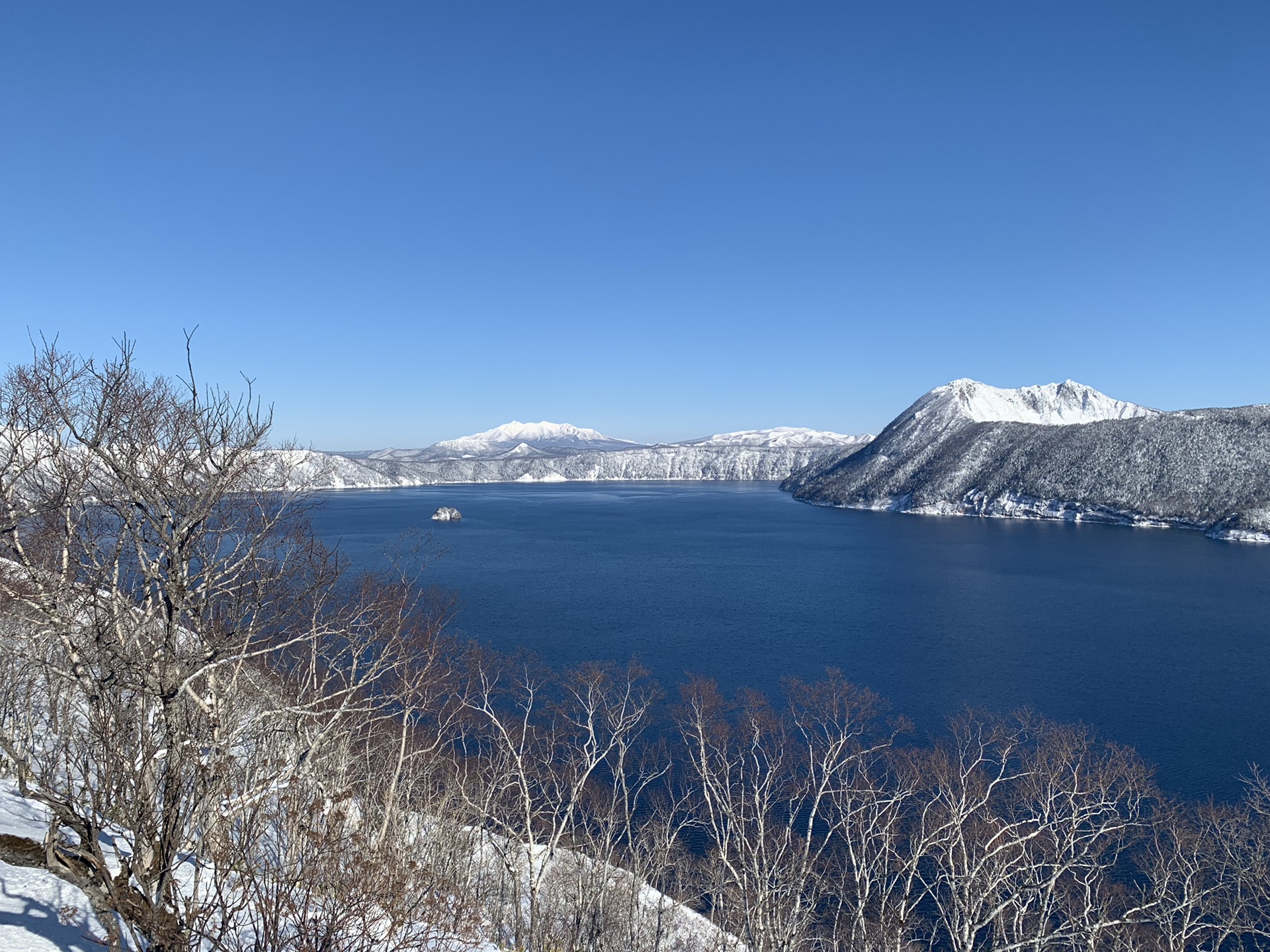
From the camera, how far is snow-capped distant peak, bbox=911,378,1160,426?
12400 centimetres

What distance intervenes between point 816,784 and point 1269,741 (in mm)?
14586

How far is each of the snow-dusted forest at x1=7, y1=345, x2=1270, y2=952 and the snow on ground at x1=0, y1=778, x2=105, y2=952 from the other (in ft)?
0.09

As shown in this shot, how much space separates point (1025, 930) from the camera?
12.4 metres

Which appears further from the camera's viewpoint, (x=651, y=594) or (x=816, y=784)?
(x=651, y=594)

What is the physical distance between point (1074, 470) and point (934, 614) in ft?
201

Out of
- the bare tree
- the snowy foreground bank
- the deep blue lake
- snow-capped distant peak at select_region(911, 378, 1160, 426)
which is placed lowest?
the deep blue lake

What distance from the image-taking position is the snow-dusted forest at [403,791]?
5.43 m

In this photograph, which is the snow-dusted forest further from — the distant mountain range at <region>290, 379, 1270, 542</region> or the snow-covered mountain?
the snow-covered mountain

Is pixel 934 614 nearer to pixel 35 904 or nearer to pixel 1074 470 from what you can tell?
pixel 35 904

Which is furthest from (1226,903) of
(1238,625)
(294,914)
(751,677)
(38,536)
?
(1238,625)

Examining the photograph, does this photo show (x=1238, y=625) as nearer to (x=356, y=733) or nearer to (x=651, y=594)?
(x=651, y=594)

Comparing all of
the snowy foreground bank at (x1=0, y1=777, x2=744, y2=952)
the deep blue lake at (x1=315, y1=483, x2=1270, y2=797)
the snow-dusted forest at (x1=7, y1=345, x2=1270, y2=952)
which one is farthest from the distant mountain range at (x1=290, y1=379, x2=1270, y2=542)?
the snowy foreground bank at (x1=0, y1=777, x2=744, y2=952)


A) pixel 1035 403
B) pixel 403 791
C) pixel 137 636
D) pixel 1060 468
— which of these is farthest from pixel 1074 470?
pixel 137 636

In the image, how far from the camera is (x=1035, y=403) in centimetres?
14588
